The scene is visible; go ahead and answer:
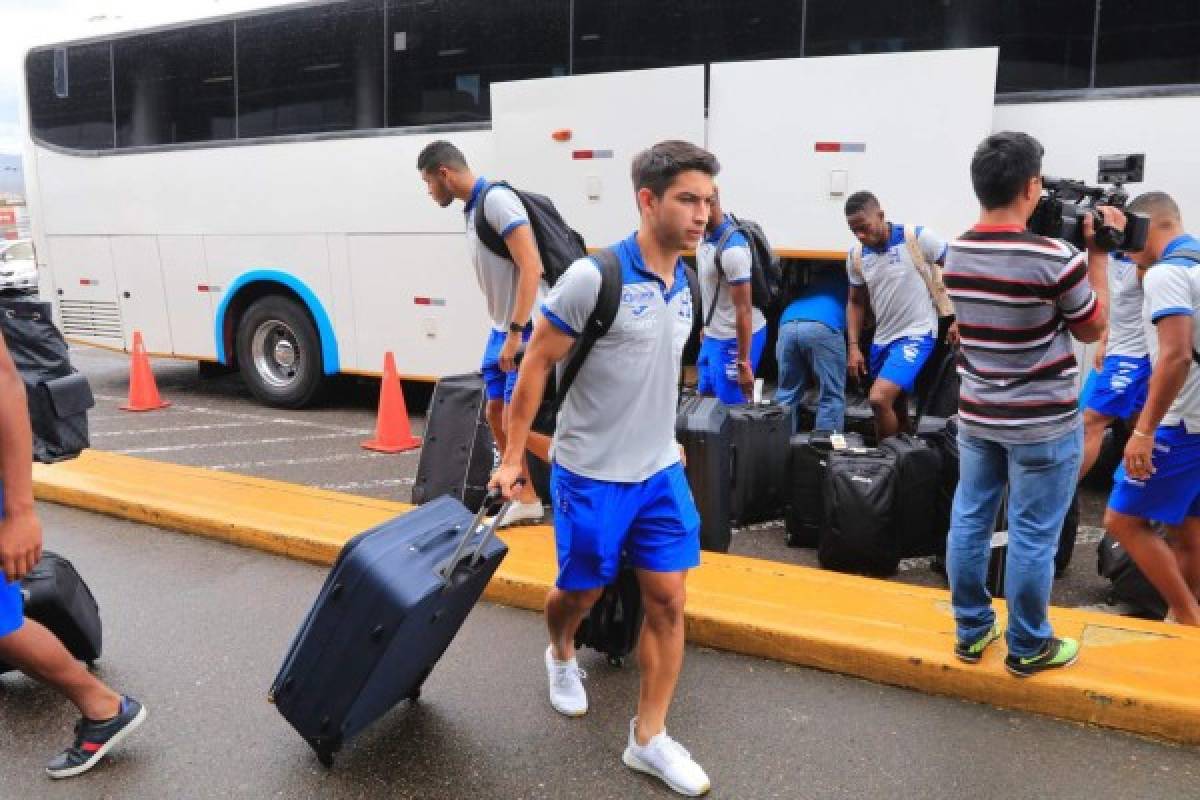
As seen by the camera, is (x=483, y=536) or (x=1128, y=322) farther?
(x=1128, y=322)

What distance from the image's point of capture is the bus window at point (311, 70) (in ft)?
27.0

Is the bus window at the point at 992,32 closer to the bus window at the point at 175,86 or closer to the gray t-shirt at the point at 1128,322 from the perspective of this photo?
the gray t-shirt at the point at 1128,322

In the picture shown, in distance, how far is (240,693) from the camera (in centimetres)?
360

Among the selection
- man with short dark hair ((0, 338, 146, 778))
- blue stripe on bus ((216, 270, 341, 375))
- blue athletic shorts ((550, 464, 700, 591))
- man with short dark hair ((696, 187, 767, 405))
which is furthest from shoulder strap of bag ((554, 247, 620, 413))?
blue stripe on bus ((216, 270, 341, 375))

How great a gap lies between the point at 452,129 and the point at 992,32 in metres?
4.03

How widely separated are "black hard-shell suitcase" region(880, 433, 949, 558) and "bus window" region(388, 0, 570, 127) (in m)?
4.20

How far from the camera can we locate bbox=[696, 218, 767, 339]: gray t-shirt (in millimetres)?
5531

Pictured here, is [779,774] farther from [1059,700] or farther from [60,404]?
[60,404]

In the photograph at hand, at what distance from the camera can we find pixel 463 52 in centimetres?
780

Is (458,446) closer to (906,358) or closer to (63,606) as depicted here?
(63,606)

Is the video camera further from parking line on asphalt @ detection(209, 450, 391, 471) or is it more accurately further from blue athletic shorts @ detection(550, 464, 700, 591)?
parking line on asphalt @ detection(209, 450, 391, 471)

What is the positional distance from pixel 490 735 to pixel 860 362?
159 inches

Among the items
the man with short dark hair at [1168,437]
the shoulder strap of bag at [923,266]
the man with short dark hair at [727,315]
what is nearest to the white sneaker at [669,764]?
the man with short dark hair at [1168,437]

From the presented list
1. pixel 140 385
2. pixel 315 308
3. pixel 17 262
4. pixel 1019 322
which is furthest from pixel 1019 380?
pixel 17 262
